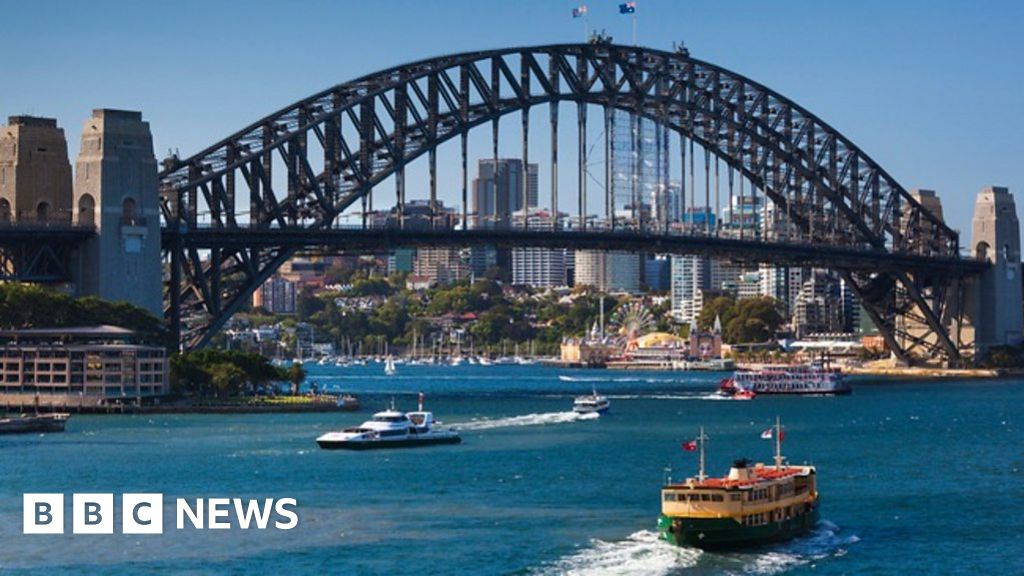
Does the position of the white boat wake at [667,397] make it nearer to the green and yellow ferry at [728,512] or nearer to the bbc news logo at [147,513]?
the bbc news logo at [147,513]

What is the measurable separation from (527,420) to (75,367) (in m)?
21.1

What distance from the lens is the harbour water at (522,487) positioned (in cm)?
5734

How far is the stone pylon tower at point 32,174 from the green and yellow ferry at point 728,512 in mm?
65484

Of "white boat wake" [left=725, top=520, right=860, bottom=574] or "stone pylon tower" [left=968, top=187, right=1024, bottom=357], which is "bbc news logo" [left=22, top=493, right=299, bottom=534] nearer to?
"white boat wake" [left=725, top=520, right=860, bottom=574]

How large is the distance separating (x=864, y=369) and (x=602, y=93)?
57.0 m

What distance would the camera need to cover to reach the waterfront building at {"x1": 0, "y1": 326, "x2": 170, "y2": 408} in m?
108

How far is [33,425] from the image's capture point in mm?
96500

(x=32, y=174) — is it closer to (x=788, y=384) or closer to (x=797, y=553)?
(x=788, y=384)

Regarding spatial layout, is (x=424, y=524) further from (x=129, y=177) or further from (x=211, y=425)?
(x=129, y=177)

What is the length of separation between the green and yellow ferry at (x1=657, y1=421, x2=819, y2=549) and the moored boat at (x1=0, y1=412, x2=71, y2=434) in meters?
42.7

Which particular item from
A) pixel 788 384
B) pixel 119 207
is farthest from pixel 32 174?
pixel 788 384

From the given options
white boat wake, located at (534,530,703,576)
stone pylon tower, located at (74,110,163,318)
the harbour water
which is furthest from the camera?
stone pylon tower, located at (74,110,163,318)

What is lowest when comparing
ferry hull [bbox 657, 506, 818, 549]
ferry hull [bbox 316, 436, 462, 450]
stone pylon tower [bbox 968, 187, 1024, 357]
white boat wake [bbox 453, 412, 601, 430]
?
ferry hull [bbox 657, 506, 818, 549]

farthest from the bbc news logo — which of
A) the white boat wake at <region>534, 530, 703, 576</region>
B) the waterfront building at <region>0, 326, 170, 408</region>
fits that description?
the waterfront building at <region>0, 326, 170, 408</region>
